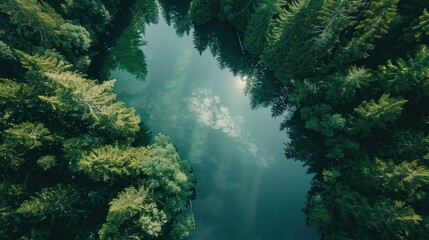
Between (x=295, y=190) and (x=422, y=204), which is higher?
(x=295, y=190)

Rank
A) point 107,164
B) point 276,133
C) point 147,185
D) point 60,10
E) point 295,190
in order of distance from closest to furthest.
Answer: point 107,164 < point 147,185 < point 60,10 < point 295,190 < point 276,133

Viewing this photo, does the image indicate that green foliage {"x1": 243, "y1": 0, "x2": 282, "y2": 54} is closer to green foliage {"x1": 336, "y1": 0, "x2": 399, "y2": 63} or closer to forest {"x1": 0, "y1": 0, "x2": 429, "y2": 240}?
forest {"x1": 0, "y1": 0, "x2": 429, "y2": 240}

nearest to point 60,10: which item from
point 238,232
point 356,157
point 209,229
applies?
point 209,229

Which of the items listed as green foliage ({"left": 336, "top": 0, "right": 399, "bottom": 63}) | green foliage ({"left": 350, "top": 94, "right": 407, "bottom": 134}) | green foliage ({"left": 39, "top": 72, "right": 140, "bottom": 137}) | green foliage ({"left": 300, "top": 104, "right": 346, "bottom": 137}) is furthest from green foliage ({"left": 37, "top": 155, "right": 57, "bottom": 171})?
green foliage ({"left": 350, "top": 94, "right": 407, "bottom": 134})

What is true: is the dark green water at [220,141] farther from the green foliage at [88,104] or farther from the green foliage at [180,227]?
the green foliage at [88,104]

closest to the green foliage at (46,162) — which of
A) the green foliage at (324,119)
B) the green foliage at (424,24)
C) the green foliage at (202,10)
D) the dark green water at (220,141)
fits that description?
the dark green water at (220,141)

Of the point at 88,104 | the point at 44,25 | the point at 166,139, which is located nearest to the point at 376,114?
the point at 166,139

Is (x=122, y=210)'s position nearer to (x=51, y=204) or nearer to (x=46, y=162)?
(x=51, y=204)

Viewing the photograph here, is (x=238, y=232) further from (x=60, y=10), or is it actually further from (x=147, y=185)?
(x=60, y=10)
